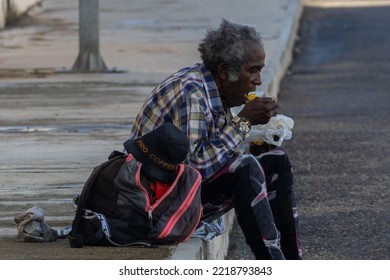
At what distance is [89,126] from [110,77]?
10.5 feet

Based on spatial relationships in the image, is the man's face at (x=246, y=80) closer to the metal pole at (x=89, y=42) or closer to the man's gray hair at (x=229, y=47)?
the man's gray hair at (x=229, y=47)

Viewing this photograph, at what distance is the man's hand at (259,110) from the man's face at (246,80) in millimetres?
162

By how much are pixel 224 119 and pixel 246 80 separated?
0.22 m

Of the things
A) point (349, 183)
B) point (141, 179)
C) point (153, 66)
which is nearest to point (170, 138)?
point (141, 179)

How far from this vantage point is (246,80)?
610 centimetres

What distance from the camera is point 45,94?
467 inches

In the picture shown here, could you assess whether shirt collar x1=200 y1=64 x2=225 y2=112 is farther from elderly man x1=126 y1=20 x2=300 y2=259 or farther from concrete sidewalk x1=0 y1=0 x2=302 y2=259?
concrete sidewalk x1=0 y1=0 x2=302 y2=259

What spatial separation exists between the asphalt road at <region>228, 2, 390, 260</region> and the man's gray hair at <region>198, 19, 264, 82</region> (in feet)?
4.84

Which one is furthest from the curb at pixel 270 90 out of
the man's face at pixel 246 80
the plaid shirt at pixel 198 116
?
the man's face at pixel 246 80

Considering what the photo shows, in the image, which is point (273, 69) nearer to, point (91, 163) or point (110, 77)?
point (110, 77)

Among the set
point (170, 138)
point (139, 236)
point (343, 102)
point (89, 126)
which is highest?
point (170, 138)

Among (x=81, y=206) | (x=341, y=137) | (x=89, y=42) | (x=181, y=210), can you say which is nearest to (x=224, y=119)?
(x=181, y=210)

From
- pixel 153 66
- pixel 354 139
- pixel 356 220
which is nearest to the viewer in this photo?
pixel 356 220

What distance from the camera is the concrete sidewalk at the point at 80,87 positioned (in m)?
6.90
